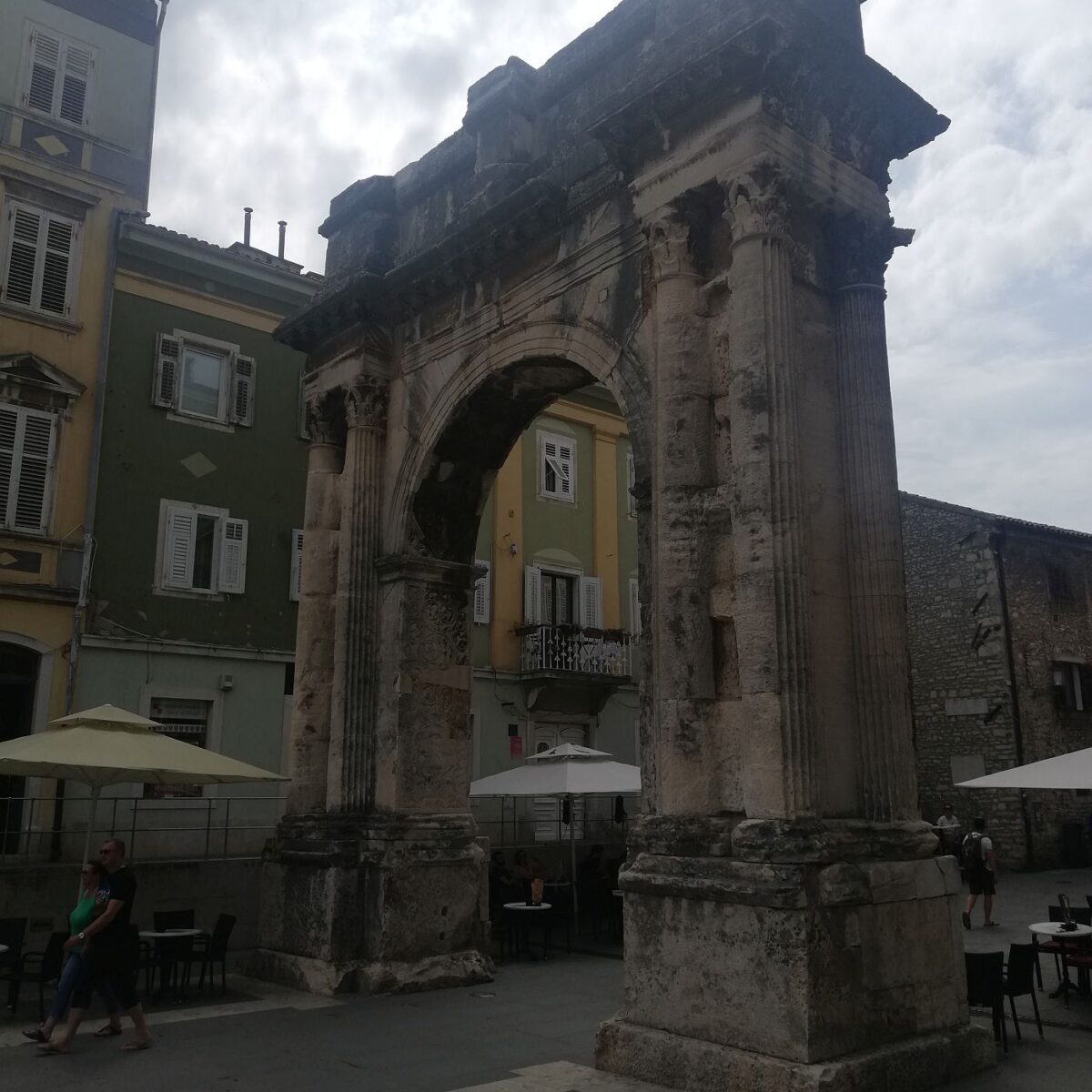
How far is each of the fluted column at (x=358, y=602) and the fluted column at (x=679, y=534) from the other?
412cm

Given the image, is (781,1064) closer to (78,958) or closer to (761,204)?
Answer: (78,958)

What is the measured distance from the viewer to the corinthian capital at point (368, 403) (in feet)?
37.9

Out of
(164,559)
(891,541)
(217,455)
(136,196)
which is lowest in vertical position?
(891,541)

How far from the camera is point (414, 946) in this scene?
32.9 ft

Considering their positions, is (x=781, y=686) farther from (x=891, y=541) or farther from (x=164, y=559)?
(x=164, y=559)

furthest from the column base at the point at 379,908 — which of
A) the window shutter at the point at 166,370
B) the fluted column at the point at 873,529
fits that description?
the window shutter at the point at 166,370

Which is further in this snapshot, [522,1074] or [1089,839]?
[1089,839]

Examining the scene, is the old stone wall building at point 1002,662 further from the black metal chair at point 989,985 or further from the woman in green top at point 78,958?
the woman in green top at point 78,958

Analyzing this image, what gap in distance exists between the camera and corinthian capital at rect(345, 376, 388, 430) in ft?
37.9

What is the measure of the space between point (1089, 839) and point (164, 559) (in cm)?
→ 1882

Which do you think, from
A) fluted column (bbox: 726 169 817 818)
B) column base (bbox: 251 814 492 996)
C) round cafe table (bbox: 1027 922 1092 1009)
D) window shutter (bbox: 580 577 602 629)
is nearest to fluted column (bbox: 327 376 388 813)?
column base (bbox: 251 814 492 996)

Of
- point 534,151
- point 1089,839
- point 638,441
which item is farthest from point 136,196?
point 1089,839

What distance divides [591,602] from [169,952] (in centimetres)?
1326

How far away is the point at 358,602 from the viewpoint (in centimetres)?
1110
